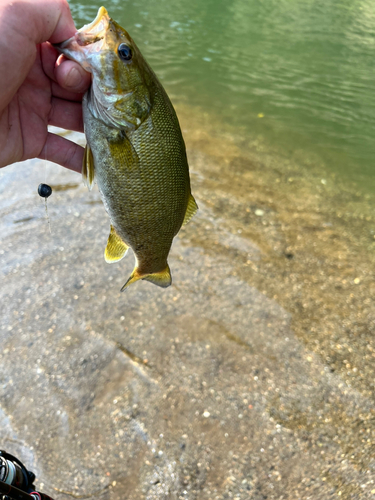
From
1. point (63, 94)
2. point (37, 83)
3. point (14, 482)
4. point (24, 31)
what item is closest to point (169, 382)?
point (14, 482)

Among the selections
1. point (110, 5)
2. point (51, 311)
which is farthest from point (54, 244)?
point (110, 5)

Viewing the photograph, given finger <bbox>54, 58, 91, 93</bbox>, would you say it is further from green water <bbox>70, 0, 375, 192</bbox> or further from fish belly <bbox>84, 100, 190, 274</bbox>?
green water <bbox>70, 0, 375, 192</bbox>

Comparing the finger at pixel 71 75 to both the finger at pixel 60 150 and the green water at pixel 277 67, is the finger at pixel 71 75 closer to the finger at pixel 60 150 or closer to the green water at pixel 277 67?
the finger at pixel 60 150

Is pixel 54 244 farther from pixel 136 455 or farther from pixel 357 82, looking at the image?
pixel 357 82

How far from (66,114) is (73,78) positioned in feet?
2.03

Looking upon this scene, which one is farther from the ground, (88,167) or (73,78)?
(73,78)

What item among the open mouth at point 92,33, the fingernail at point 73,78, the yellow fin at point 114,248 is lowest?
the yellow fin at point 114,248

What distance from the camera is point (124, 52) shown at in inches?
70.9

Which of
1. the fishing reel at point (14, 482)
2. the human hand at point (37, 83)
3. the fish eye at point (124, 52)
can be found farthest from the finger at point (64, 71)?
the fishing reel at point (14, 482)

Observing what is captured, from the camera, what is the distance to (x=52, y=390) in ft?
11.7

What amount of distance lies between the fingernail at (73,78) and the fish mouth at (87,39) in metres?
0.06

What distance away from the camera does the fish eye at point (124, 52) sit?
5.88ft

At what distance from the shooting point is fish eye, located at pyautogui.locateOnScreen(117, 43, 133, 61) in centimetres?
179

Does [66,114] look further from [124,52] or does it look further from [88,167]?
[124,52]
